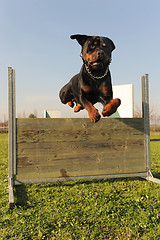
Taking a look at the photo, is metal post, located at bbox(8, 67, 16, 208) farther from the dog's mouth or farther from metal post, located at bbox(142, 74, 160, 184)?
metal post, located at bbox(142, 74, 160, 184)

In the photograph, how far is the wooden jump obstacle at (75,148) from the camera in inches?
147

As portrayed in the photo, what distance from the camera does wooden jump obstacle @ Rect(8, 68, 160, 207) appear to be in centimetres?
374

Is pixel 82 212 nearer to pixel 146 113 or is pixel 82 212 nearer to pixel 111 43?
pixel 111 43

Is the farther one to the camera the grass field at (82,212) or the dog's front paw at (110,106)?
the dog's front paw at (110,106)

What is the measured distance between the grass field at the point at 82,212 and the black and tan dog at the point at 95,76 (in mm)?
1233

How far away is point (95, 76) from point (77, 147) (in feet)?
A: 5.28

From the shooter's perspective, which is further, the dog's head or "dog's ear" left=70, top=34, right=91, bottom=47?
"dog's ear" left=70, top=34, right=91, bottom=47

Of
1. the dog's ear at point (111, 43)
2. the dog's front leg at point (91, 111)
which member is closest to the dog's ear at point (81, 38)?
the dog's ear at point (111, 43)

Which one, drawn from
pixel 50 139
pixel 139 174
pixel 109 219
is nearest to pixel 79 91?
pixel 50 139

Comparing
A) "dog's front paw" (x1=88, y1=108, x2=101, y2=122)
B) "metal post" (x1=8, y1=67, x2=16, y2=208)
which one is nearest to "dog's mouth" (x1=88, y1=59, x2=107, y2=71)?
"dog's front paw" (x1=88, y1=108, x2=101, y2=122)

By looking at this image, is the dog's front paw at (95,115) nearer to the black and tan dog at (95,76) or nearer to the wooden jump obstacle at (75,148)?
the black and tan dog at (95,76)

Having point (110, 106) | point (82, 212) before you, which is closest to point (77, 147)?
point (82, 212)

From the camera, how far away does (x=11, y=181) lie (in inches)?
141

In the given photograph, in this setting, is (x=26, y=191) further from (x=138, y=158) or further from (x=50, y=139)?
(x=138, y=158)
